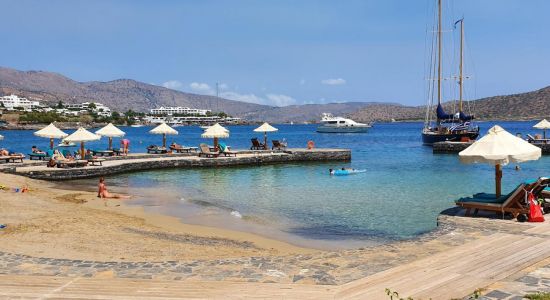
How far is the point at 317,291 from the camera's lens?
634 cm

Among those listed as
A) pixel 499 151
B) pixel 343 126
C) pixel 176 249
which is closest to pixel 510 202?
pixel 499 151

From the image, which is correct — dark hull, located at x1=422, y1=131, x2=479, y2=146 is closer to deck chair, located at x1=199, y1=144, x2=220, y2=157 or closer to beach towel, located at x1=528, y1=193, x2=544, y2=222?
deck chair, located at x1=199, y1=144, x2=220, y2=157

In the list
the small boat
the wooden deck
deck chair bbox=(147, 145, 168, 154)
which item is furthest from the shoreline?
the small boat

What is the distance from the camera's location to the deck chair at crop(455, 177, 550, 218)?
10.7 meters

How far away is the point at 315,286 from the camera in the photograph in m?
6.55

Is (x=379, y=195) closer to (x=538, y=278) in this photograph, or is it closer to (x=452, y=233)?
(x=452, y=233)

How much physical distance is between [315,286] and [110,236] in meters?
6.12

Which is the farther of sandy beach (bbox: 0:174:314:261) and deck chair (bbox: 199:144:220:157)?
deck chair (bbox: 199:144:220:157)

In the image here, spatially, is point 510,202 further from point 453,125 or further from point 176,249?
point 453,125

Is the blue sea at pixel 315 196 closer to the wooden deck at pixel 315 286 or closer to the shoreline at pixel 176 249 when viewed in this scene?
the shoreline at pixel 176 249

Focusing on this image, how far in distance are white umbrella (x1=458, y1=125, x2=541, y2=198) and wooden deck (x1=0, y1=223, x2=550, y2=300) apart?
379cm

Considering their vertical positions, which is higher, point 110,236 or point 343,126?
point 343,126

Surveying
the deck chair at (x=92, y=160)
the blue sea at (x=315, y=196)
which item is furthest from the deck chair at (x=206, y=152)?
the deck chair at (x=92, y=160)

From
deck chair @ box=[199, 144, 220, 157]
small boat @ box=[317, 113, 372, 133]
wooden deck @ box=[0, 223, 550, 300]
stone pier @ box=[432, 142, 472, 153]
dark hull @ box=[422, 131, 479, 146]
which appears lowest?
wooden deck @ box=[0, 223, 550, 300]
